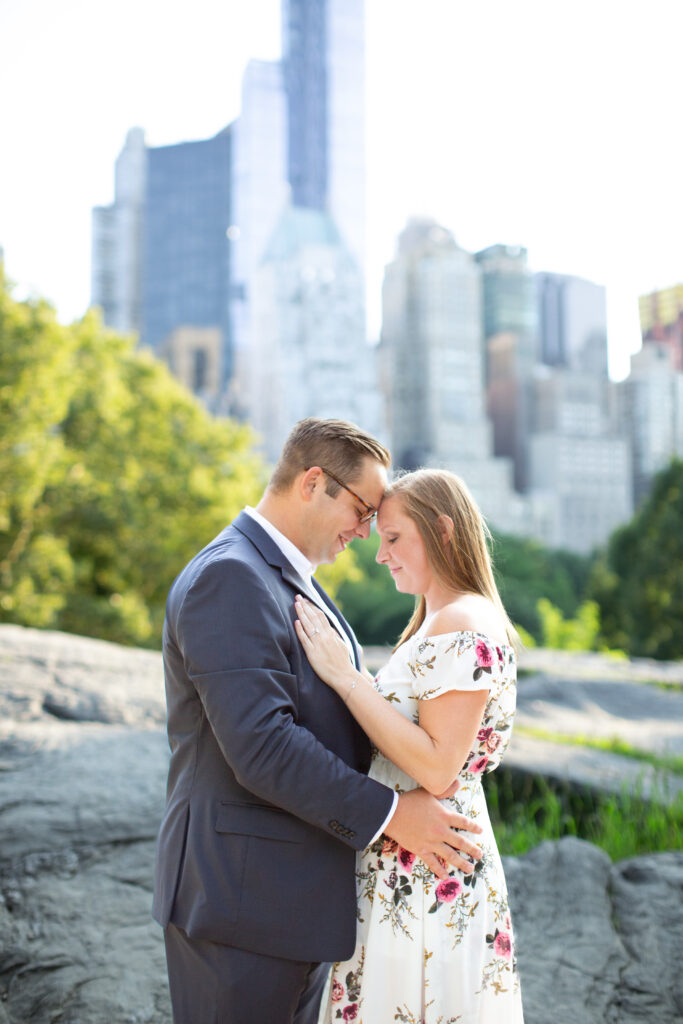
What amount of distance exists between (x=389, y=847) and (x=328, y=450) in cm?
110

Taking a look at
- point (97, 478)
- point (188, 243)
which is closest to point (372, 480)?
point (97, 478)

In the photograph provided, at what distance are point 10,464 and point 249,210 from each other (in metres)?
115

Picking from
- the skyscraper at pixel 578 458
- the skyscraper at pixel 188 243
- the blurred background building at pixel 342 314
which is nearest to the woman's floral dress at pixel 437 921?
the blurred background building at pixel 342 314

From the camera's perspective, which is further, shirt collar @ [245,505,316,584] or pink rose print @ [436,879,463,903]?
shirt collar @ [245,505,316,584]

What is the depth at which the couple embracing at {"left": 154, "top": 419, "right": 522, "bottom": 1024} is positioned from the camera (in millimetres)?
2232

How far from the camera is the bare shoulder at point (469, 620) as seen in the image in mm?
2438

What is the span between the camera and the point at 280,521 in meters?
2.63

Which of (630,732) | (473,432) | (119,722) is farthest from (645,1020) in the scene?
(473,432)

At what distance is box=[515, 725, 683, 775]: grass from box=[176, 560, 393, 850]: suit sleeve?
5131 mm

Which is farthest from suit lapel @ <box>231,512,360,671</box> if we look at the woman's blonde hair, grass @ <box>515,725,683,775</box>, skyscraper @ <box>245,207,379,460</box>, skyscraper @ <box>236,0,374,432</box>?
skyscraper @ <box>236,0,374,432</box>

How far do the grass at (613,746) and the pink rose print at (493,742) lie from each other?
471cm

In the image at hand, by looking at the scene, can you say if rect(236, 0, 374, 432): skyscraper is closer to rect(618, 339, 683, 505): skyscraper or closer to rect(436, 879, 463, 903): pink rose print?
rect(618, 339, 683, 505): skyscraper

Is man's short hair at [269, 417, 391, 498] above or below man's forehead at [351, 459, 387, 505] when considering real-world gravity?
above

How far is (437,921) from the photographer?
7.80ft
